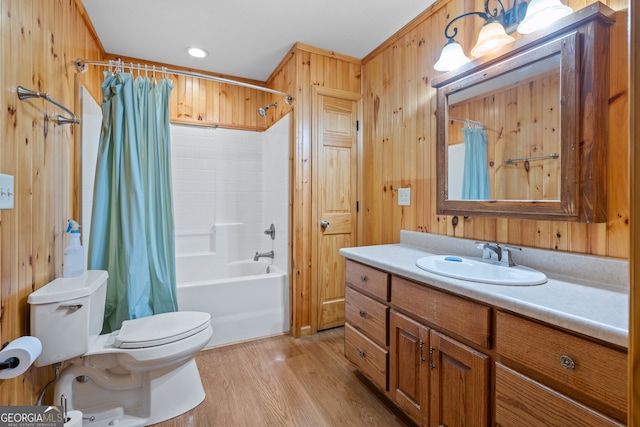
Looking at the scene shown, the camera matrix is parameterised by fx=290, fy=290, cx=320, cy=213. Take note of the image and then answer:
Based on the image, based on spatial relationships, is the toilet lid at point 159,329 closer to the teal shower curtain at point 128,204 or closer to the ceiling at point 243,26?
the teal shower curtain at point 128,204

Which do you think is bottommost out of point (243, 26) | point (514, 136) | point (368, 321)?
point (368, 321)

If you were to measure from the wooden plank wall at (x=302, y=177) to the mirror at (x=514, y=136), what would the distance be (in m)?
1.07

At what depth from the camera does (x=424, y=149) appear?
6.33 feet

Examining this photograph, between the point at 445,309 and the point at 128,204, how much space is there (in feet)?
6.06

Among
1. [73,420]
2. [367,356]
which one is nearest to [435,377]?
→ [367,356]

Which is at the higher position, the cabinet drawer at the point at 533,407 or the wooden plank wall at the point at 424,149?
the wooden plank wall at the point at 424,149

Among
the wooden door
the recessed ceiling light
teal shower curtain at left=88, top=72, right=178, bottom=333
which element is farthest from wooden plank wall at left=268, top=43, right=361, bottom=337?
teal shower curtain at left=88, top=72, right=178, bottom=333

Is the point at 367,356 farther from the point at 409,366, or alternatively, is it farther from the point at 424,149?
the point at 424,149

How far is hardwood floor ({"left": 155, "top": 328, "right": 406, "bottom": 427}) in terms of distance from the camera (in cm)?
150

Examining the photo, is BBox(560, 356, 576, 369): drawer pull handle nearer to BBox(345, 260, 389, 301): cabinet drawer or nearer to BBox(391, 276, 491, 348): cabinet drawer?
BBox(391, 276, 491, 348): cabinet drawer

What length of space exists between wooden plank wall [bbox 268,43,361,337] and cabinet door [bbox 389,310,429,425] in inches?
42.1

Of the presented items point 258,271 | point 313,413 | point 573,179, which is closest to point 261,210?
point 258,271

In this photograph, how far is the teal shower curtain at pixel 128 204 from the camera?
1760mm

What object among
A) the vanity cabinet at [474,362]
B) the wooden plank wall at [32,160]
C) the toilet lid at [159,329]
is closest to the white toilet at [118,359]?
the toilet lid at [159,329]
